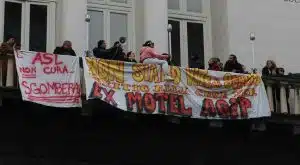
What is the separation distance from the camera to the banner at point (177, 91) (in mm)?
20078

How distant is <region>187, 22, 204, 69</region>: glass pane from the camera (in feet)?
81.9

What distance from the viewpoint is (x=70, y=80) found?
19859 millimetres

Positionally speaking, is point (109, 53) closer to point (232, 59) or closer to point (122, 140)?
point (122, 140)

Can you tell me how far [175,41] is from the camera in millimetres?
24906

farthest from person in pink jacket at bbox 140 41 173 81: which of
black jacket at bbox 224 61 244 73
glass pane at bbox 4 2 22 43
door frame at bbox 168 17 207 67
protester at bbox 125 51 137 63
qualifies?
glass pane at bbox 4 2 22 43

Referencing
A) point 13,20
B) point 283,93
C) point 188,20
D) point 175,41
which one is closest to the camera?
point 283,93

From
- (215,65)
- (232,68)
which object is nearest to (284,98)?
(232,68)

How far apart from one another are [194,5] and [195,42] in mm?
1407

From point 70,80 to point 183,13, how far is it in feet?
22.7

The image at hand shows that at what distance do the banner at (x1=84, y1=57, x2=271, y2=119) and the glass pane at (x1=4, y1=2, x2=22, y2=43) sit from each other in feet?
11.8

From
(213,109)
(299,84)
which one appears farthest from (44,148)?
(299,84)

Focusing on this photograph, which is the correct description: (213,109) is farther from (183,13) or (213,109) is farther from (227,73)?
(183,13)

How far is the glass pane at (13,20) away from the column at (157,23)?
4.11m

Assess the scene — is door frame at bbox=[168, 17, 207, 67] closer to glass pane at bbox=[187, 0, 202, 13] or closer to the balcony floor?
glass pane at bbox=[187, 0, 202, 13]
